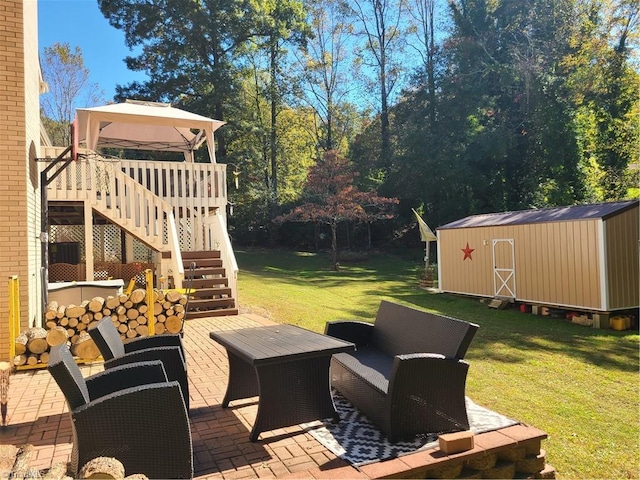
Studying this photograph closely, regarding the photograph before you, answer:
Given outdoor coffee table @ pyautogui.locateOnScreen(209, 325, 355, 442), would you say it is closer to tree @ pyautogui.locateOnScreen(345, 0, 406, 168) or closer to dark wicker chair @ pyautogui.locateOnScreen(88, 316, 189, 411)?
dark wicker chair @ pyautogui.locateOnScreen(88, 316, 189, 411)

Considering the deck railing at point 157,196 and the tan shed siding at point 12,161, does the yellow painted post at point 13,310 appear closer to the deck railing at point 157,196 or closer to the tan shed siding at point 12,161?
the tan shed siding at point 12,161

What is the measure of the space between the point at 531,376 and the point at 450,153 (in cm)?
1809

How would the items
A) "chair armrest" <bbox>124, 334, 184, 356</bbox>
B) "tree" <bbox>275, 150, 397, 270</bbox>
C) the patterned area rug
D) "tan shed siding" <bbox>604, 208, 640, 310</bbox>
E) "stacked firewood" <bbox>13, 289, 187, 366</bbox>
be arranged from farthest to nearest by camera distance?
"tree" <bbox>275, 150, 397, 270</bbox>, "tan shed siding" <bbox>604, 208, 640, 310</bbox>, "stacked firewood" <bbox>13, 289, 187, 366</bbox>, "chair armrest" <bbox>124, 334, 184, 356</bbox>, the patterned area rug

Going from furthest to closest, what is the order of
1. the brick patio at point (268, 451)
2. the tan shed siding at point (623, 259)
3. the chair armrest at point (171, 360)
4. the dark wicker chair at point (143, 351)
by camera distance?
the tan shed siding at point (623, 259) < the chair armrest at point (171, 360) < the dark wicker chair at point (143, 351) < the brick patio at point (268, 451)

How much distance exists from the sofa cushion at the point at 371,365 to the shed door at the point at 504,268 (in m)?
8.30

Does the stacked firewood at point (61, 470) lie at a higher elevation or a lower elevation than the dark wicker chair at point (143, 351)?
lower

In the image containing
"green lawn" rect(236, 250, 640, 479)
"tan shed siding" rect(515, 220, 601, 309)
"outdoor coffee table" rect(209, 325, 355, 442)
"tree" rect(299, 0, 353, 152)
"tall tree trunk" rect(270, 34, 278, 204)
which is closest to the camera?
"outdoor coffee table" rect(209, 325, 355, 442)

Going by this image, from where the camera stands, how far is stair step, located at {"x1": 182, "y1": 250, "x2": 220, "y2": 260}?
32.4ft

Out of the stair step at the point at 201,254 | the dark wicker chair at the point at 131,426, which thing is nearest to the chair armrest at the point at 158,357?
the dark wicker chair at the point at 131,426

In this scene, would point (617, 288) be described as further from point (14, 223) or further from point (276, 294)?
point (14, 223)

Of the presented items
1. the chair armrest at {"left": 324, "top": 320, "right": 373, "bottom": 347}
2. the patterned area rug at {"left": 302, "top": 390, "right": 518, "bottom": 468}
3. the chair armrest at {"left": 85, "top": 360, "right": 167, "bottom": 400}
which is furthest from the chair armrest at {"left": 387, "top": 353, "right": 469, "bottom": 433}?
the chair armrest at {"left": 85, "top": 360, "right": 167, "bottom": 400}

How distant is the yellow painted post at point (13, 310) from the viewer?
5145 millimetres

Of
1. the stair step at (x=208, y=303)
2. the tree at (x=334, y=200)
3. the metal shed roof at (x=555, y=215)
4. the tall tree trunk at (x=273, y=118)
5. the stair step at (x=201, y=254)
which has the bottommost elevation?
the stair step at (x=208, y=303)

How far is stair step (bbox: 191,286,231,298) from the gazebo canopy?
3559 mm
